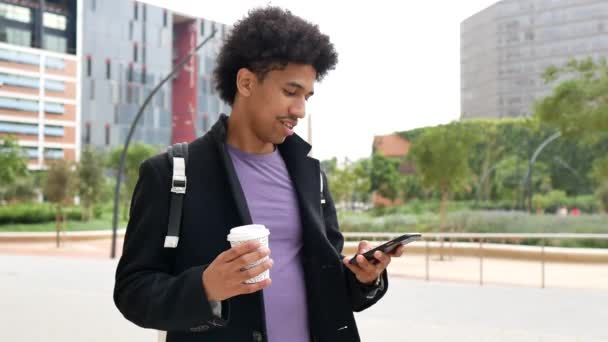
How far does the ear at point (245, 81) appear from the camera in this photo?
1.96 m

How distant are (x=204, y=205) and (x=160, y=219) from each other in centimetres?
12

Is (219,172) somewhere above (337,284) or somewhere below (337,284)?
above

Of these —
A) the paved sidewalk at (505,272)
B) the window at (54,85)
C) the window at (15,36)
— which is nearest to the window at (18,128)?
the window at (54,85)

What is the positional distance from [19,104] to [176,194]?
57362 millimetres

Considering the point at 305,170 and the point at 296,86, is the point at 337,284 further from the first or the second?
the point at 296,86

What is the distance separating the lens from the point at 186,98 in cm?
7481

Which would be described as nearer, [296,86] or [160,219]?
[160,219]

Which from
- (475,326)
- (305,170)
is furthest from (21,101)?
(305,170)

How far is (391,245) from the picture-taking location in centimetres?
187

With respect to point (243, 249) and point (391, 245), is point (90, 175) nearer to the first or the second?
point (391, 245)

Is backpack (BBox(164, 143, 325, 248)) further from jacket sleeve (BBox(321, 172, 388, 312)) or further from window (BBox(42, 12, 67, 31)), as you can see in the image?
window (BBox(42, 12, 67, 31))

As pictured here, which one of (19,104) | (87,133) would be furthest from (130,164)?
(87,133)

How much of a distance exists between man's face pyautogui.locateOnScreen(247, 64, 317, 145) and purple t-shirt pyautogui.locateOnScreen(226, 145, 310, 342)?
10 cm

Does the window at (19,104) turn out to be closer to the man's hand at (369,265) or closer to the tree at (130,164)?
the tree at (130,164)
